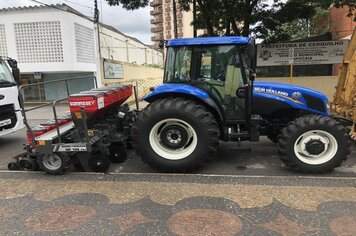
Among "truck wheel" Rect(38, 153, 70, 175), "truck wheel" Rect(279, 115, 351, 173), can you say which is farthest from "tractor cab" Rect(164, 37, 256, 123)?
"truck wheel" Rect(38, 153, 70, 175)

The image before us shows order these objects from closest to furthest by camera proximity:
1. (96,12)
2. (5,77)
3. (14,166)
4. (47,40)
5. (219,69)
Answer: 1. (219,69)
2. (14,166)
3. (5,77)
4. (47,40)
5. (96,12)

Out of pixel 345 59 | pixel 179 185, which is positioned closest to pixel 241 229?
pixel 179 185

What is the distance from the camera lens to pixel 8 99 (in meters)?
7.14

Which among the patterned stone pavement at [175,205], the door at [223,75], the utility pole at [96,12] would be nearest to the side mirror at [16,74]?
the patterned stone pavement at [175,205]

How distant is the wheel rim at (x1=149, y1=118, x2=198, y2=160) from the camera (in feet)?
17.0

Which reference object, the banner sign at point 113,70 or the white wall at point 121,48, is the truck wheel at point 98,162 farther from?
the white wall at point 121,48

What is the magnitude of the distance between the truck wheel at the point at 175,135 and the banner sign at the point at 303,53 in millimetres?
9668

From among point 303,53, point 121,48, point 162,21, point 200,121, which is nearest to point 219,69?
point 200,121

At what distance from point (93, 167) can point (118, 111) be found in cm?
154

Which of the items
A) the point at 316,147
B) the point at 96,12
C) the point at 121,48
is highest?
the point at 96,12

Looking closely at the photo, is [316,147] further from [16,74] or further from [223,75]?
[16,74]

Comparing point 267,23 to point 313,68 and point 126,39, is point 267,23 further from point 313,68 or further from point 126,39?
point 126,39

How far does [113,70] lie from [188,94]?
56.4 feet

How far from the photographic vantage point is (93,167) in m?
5.31
